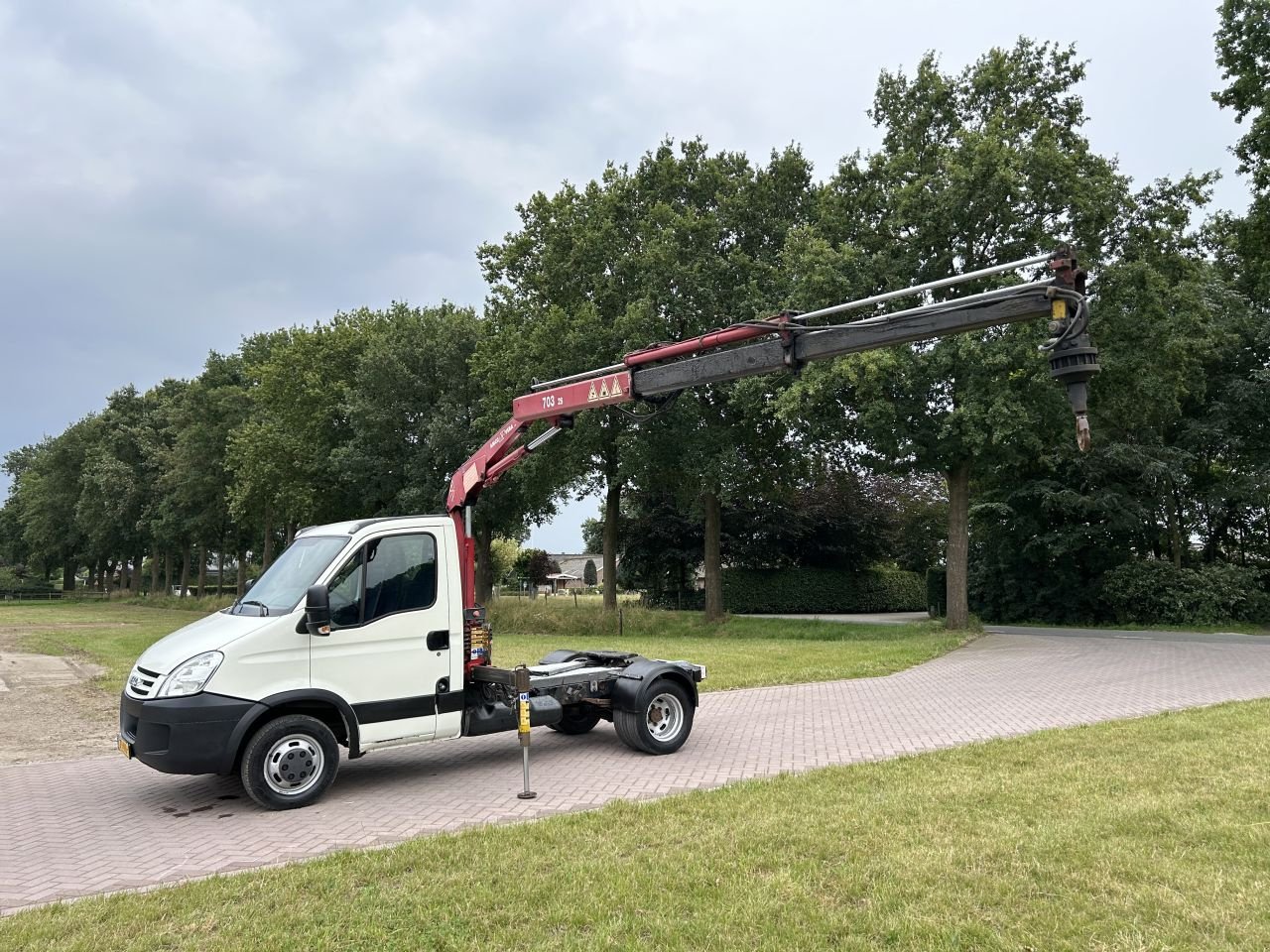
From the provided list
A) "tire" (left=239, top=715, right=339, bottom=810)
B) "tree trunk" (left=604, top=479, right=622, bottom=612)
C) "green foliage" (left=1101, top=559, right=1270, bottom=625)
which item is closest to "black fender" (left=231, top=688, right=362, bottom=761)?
"tire" (left=239, top=715, right=339, bottom=810)

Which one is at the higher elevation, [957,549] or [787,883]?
[957,549]

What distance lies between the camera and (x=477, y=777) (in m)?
8.11

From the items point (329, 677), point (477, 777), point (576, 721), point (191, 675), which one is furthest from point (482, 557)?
point (191, 675)

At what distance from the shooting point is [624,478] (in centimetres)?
2716

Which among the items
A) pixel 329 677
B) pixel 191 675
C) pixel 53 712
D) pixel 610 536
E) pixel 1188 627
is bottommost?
pixel 1188 627

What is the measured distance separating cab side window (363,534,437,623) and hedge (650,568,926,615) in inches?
1226

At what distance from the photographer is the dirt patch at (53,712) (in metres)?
9.91

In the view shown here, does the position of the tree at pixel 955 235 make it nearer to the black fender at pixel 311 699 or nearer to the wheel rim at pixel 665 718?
the wheel rim at pixel 665 718

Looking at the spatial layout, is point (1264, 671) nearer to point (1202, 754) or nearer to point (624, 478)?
point (1202, 754)

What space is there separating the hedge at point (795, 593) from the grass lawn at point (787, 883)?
105 ft

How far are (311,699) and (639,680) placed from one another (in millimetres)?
3183

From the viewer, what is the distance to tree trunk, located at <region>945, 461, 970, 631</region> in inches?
894

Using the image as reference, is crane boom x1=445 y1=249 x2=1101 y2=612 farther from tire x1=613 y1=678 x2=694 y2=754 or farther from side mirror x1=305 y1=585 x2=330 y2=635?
tire x1=613 y1=678 x2=694 y2=754

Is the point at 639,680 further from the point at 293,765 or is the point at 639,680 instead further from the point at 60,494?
the point at 60,494
